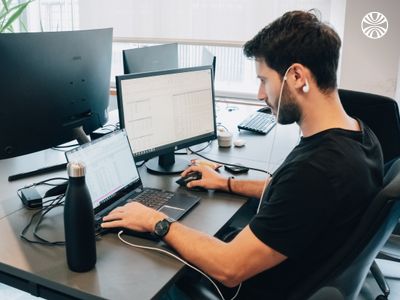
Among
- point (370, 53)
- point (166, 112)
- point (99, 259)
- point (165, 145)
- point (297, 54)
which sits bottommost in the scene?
point (99, 259)

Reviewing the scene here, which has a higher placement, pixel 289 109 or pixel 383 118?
pixel 289 109

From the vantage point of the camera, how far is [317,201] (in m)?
1.05

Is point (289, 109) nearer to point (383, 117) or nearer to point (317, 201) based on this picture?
point (317, 201)

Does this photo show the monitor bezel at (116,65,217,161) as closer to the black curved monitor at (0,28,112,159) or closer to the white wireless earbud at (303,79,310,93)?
the black curved monitor at (0,28,112,159)

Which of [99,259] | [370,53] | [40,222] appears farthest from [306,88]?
[370,53]

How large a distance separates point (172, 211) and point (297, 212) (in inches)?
19.3

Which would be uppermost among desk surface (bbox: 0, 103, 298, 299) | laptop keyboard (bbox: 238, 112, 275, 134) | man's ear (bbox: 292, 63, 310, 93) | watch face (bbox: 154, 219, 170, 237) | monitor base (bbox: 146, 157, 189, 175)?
man's ear (bbox: 292, 63, 310, 93)

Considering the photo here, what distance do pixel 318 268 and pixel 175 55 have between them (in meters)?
1.62

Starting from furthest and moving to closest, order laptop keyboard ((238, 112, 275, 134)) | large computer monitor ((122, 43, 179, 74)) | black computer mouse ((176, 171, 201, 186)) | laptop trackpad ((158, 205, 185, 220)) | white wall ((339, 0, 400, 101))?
white wall ((339, 0, 400, 101)) → laptop keyboard ((238, 112, 275, 134)) → large computer monitor ((122, 43, 179, 74)) → black computer mouse ((176, 171, 201, 186)) → laptop trackpad ((158, 205, 185, 220))

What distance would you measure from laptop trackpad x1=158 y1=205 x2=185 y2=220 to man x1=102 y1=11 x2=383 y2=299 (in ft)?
0.38

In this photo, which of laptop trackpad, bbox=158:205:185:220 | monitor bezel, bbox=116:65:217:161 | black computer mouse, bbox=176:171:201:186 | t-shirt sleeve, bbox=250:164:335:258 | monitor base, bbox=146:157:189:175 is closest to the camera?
t-shirt sleeve, bbox=250:164:335:258

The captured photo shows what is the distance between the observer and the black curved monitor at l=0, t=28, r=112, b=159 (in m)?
1.45

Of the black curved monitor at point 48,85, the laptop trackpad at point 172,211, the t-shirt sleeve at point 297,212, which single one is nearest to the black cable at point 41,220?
the black curved monitor at point 48,85

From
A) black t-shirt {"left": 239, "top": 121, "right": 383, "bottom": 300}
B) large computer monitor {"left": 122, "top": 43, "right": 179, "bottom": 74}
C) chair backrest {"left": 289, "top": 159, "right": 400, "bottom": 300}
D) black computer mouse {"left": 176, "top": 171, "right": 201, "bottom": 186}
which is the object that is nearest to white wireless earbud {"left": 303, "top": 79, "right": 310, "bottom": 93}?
black t-shirt {"left": 239, "top": 121, "right": 383, "bottom": 300}
